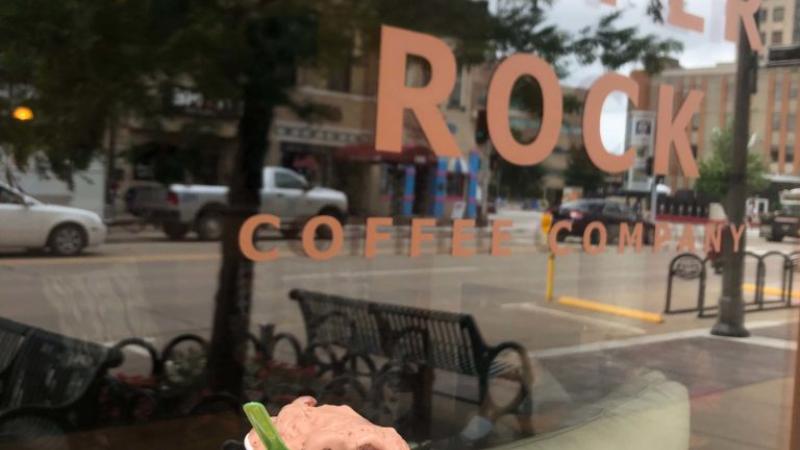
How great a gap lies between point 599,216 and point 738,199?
1.94 m

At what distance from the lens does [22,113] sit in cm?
393

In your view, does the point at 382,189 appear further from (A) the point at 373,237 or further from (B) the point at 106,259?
(B) the point at 106,259

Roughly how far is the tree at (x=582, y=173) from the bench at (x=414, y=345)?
120 cm

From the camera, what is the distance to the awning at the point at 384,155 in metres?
4.61

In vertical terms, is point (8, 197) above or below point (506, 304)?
above

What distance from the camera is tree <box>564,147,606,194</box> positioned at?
5.08 metres

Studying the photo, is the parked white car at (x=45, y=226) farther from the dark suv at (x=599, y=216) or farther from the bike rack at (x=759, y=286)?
the bike rack at (x=759, y=286)

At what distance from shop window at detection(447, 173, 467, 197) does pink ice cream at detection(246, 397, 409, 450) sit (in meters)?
3.78

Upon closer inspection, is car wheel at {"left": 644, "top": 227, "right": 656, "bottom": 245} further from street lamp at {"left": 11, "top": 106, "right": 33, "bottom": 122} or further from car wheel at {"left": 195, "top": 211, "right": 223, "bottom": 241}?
street lamp at {"left": 11, "top": 106, "right": 33, "bottom": 122}

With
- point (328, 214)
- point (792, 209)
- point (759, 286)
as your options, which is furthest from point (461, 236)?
point (759, 286)

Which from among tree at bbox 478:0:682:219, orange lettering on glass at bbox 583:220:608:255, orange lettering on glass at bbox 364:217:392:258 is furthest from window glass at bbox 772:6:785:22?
orange lettering on glass at bbox 364:217:392:258

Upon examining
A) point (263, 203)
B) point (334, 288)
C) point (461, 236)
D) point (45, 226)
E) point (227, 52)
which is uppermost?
point (227, 52)

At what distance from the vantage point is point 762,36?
5836mm

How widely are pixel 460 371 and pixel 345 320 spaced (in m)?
0.98
